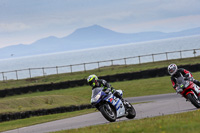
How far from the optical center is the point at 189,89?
14.0 metres

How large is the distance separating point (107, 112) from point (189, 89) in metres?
3.15

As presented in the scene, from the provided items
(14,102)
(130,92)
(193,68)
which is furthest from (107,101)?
(193,68)

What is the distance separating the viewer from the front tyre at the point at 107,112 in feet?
42.3

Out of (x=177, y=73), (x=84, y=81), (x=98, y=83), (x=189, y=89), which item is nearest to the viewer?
(x=98, y=83)

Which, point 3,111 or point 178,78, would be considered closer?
point 178,78

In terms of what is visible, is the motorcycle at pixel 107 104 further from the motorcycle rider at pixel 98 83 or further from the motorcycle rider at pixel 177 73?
the motorcycle rider at pixel 177 73

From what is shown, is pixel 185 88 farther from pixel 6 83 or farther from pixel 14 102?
pixel 6 83

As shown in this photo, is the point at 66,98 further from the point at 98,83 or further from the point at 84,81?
the point at 98,83

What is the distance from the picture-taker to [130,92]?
29266 mm

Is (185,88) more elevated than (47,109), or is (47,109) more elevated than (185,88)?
(185,88)

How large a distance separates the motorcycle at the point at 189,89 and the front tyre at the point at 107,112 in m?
2.71

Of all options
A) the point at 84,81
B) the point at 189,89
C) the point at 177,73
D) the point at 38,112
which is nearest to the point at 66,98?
the point at 38,112

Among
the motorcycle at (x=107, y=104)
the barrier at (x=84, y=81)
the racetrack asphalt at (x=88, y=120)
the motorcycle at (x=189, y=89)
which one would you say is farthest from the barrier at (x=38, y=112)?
the barrier at (x=84, y=81)

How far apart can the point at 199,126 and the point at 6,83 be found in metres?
38.7
